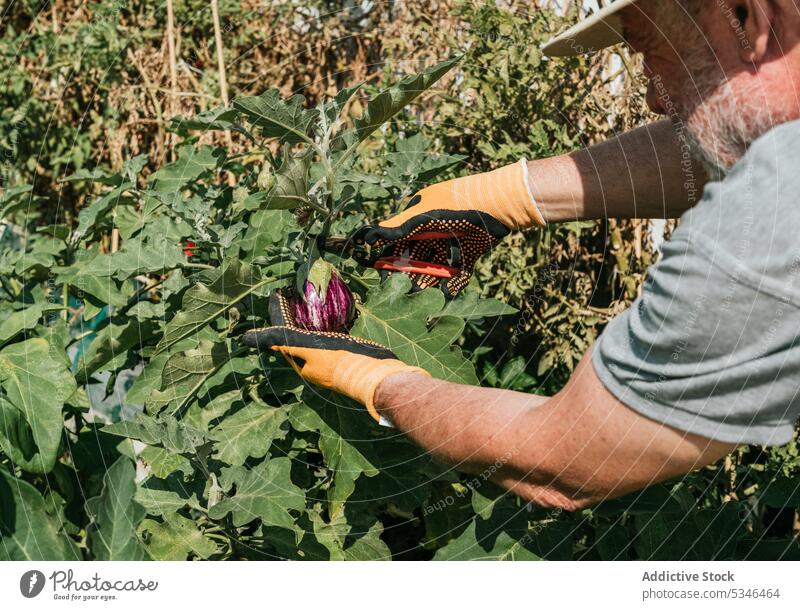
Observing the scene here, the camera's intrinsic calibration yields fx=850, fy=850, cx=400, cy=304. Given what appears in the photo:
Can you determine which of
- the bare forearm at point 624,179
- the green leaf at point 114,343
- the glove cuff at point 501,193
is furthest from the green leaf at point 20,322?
the bare forearm at point 624,179

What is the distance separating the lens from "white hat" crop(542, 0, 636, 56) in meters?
1.33

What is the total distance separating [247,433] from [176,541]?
0.77ft

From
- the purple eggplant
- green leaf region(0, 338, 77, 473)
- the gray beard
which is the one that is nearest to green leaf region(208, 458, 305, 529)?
the purple eggplant

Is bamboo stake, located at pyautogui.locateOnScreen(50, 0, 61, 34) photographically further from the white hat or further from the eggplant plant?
the white hat

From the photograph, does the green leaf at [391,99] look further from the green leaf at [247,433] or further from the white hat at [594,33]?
the green leaf at [247,433]

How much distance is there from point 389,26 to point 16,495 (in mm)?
2051

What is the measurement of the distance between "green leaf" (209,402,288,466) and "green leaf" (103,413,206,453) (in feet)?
0.17

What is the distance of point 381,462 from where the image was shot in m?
1.60

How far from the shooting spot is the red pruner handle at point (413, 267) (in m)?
1.81

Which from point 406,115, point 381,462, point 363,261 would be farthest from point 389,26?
point 381,462

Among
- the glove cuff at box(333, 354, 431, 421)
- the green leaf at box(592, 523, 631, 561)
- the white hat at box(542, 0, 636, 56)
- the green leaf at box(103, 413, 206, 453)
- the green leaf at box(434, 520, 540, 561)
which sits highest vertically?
the white hat at box(542, 0, 636, 56)

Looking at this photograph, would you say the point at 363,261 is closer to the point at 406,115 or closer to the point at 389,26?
the point at 406,115

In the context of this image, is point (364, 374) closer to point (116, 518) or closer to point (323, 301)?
point (323, 301)
